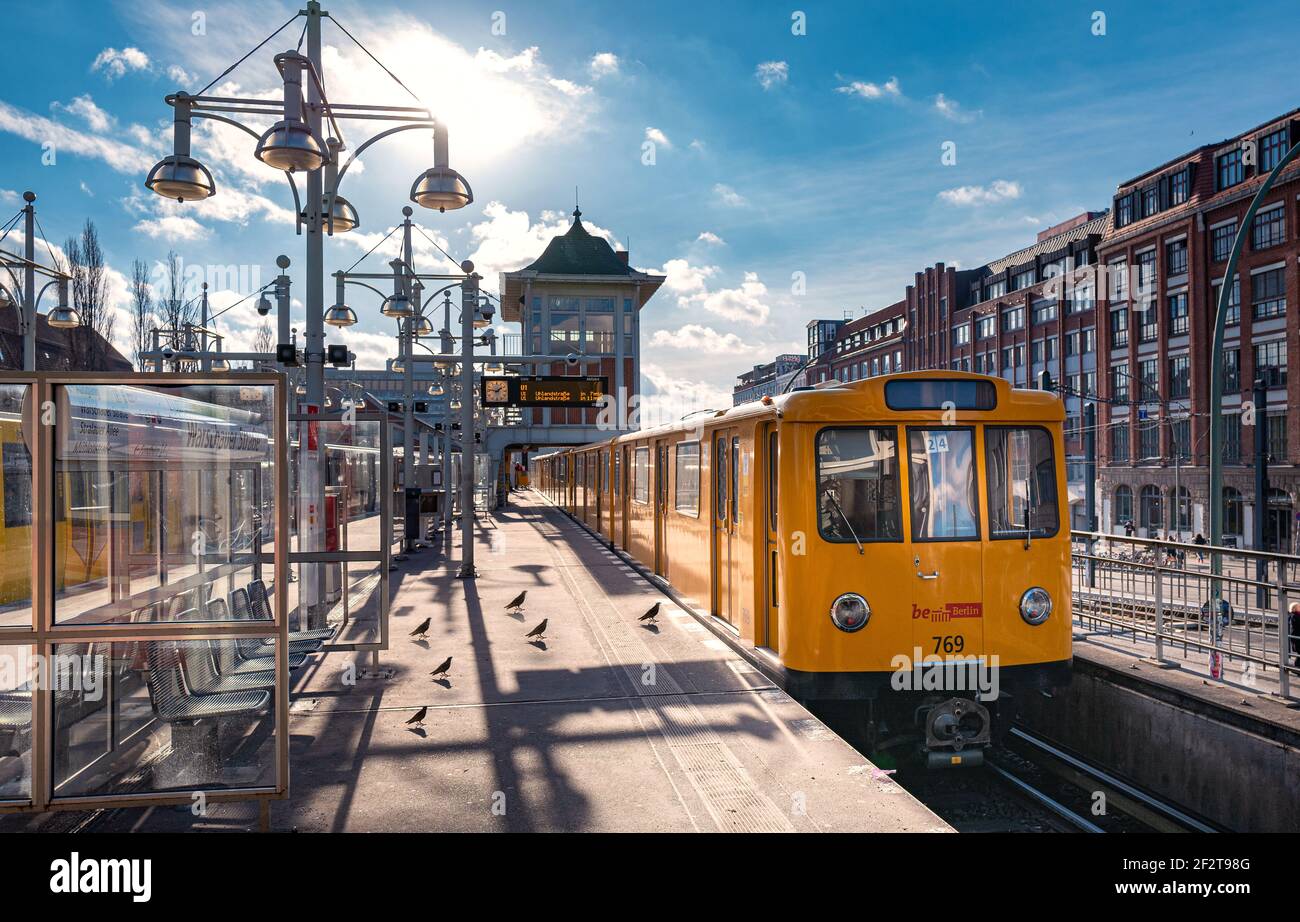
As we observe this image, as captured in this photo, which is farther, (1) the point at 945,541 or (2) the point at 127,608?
(1) the point at 945,541

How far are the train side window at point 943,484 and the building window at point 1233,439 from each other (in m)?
34.7

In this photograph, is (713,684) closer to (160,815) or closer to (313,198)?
(160,815)

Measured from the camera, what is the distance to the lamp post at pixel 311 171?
8.28m

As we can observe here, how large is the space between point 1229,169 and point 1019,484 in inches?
1525

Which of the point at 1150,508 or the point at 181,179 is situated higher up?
the point at 181,179

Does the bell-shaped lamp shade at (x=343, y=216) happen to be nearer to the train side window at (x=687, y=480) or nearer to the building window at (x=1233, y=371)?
the train side window at (x=687, y=480)

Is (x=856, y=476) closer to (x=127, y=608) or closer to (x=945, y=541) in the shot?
(x=945, y=541)

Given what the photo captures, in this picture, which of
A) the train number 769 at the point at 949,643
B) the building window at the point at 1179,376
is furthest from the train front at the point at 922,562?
the building window at the point at 1179,376

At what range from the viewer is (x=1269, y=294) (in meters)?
34.6

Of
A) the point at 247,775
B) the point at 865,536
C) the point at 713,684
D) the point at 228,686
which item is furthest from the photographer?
the point at 713,684

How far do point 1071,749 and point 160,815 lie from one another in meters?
7.84

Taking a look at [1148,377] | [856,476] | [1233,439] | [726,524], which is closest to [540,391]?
[726,524]
